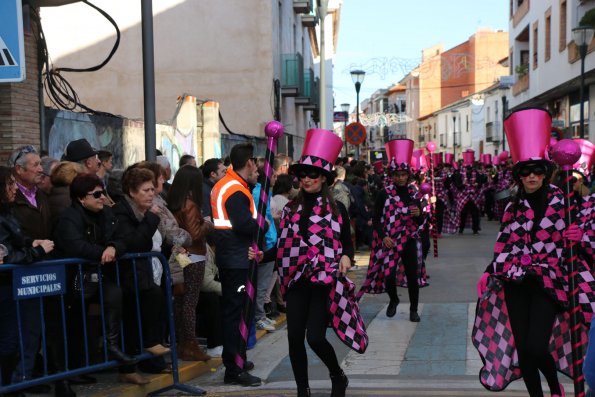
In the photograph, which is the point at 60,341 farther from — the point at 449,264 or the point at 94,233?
the point at 449,264

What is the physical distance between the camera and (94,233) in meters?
6.32

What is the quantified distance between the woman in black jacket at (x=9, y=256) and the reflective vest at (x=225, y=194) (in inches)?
58.9

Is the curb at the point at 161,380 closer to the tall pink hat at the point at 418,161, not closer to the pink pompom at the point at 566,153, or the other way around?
the pink pompom at the point at 566,153

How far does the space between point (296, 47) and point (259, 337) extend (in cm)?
2477

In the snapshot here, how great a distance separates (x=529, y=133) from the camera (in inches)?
225

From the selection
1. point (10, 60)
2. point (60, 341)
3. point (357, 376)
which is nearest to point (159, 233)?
point (60, 341)

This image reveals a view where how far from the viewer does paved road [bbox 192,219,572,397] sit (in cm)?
676

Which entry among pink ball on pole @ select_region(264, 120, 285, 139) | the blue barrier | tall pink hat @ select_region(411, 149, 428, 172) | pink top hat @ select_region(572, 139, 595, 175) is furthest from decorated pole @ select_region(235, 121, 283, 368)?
tall pink hat @ select_region(411, 149, 428, 172)

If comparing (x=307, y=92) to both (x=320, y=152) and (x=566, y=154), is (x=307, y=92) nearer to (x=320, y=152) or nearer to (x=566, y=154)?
(x=320, y=152)

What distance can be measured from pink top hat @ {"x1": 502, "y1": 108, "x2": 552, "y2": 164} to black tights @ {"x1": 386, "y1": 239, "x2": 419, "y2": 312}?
4.20 m

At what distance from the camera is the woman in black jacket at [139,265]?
660 centimetres

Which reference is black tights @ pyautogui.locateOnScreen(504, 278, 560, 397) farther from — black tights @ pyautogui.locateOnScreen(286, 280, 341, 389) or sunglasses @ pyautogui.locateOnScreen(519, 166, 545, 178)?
black tights @ pyautogui.locateOnScreen(286, 280, 341, 389)

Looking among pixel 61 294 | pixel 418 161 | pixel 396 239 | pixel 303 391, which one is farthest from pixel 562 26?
pixel 61 294

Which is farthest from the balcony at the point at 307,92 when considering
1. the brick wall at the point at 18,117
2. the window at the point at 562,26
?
the brick wall at the point at 18,117
